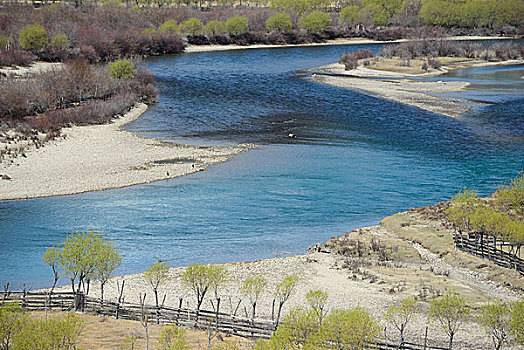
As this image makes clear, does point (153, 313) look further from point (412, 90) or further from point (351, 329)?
point (412, 90)

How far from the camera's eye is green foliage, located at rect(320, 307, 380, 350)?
19.2 m

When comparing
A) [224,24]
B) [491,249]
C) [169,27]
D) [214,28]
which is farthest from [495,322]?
[224,24]

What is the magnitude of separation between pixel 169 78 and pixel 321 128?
3581cm

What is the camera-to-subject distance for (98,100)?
64750 mm

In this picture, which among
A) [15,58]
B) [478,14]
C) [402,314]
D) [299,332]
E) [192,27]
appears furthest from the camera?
[478,14]

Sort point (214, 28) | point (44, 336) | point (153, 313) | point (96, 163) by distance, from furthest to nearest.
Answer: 1. point (214, 28)
2. point (96, 163)
3. point (153, 313)
4. point (44, 336)

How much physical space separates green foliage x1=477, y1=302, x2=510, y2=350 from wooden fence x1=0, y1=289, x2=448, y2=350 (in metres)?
2.24

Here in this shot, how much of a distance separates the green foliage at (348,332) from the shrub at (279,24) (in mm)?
133326

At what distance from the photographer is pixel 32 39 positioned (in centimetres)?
9906

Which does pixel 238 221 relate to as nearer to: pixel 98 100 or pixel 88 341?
pixel 88 341

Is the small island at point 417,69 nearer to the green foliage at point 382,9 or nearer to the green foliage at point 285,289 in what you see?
the green foliage at point 285,289

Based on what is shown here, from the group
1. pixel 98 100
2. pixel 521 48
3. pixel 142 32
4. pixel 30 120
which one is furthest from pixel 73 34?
pixel 521 48

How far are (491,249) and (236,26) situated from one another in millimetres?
119791

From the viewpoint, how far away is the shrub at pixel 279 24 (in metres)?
148
